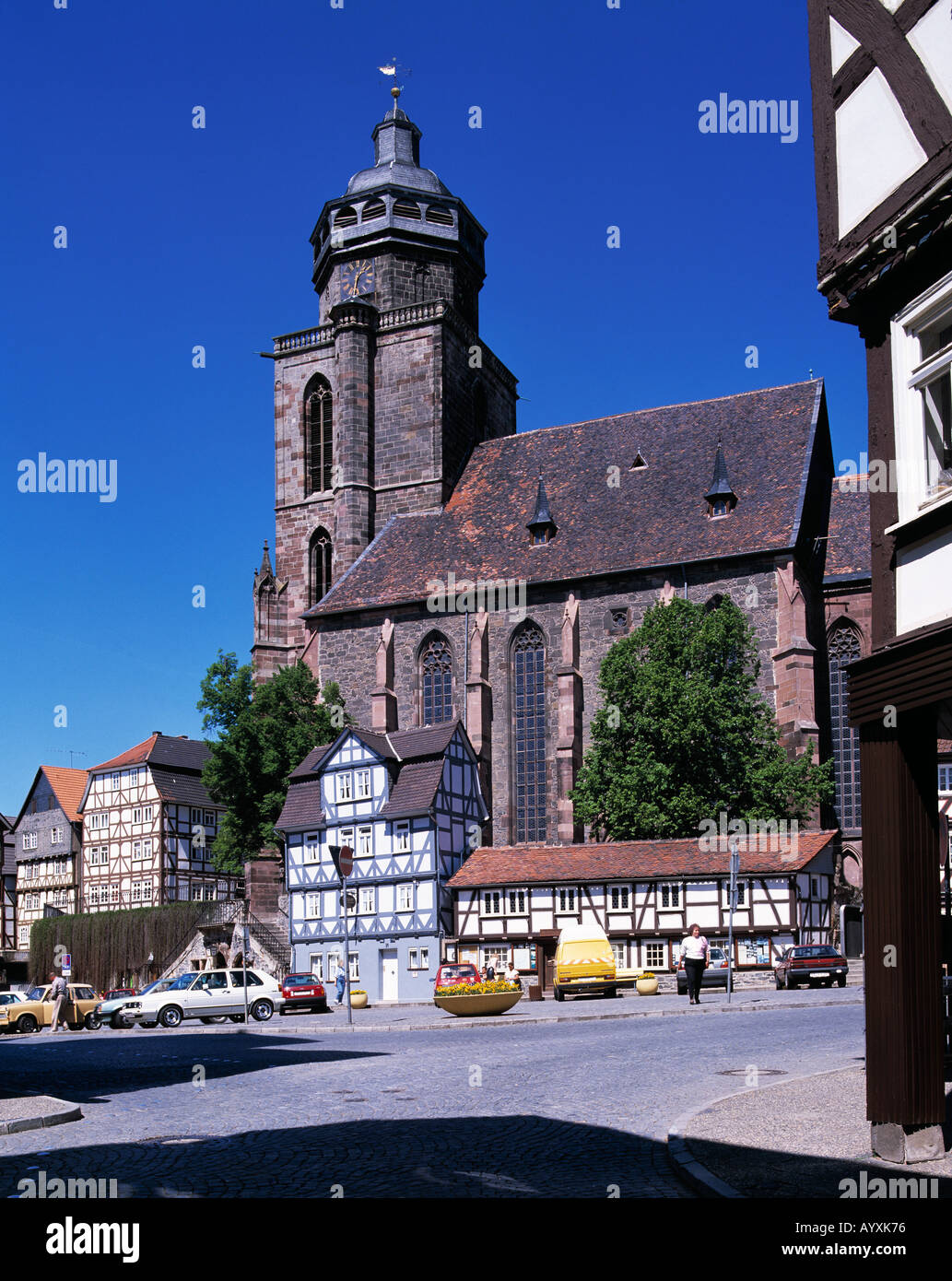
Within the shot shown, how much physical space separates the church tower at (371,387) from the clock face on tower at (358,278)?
0.19 ft

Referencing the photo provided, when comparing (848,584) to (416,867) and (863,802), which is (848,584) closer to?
(416,867)

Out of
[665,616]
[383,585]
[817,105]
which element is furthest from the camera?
[383,585]

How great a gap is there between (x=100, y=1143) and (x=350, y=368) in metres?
A: 51.6

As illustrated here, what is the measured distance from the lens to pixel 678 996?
1218 inches

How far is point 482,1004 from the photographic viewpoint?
2770 cm

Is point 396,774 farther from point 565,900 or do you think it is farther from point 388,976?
point 565,900

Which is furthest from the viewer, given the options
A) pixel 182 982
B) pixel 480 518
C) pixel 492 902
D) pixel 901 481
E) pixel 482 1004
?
pixel 480 518

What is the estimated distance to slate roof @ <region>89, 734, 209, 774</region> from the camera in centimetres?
7019

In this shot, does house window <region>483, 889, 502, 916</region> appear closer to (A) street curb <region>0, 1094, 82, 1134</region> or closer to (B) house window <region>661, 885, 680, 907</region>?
(B) house window <region>661, 885, 680, 907</region>

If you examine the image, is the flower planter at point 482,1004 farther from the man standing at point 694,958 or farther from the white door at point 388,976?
the white door at point 388,976

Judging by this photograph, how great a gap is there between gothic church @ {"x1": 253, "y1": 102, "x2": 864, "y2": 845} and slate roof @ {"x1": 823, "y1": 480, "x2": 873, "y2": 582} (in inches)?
58.4

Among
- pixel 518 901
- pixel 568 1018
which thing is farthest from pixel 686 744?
pixel 568 1018

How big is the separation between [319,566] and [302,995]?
26.9 meters
